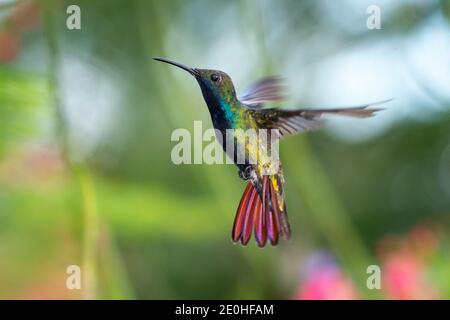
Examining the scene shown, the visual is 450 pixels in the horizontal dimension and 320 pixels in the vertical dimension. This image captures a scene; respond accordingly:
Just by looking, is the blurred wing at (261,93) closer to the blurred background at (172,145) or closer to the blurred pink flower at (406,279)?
the blurred background at (172,145)

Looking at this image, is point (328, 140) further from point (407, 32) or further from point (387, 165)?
point (407, 32)

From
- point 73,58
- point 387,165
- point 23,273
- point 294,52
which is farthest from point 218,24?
point 387,165

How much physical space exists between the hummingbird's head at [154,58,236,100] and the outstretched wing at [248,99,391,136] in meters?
0.02

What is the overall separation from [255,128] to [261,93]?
1.6 inches

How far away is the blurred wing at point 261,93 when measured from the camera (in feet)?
1.43

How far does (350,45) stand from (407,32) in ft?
1.36

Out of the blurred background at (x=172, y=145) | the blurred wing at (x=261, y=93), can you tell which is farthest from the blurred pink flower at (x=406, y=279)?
the blurred wing at (x=261, y=93)

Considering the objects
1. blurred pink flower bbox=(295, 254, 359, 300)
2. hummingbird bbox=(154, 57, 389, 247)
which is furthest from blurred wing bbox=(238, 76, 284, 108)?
blurred pink flower bbox=(295, 254, 359, 300)

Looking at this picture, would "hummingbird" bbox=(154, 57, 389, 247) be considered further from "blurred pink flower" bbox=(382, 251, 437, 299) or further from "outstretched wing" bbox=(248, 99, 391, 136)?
"blurred pink flower" bbox=(382, 251, 437, 299)

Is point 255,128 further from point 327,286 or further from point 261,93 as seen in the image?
point 327,286

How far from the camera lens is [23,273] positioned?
1.17 metres

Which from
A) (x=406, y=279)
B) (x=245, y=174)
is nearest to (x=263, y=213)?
(x=245, y=174)

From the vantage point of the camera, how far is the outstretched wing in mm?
309

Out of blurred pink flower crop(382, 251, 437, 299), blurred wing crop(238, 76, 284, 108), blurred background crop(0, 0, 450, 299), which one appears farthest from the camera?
blurred pink flower crop(382, 251, 437, 299)
